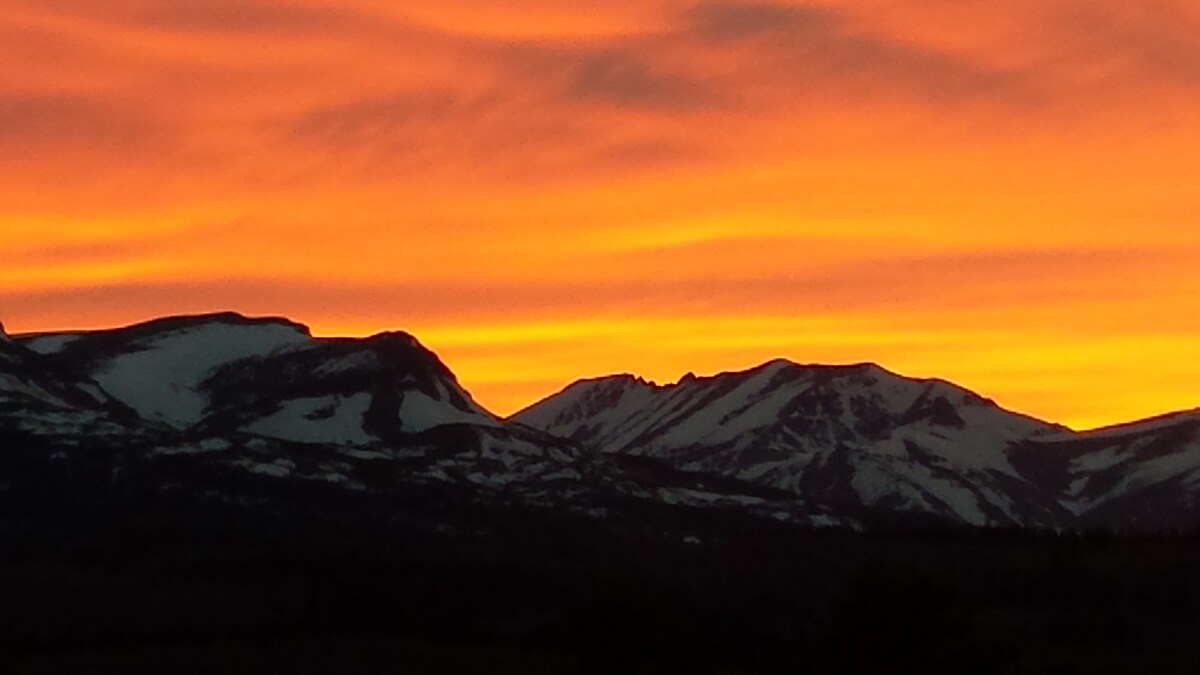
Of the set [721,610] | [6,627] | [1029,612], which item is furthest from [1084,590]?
[6,627]

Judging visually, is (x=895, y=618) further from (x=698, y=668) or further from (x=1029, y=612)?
(x=1029, y=612)

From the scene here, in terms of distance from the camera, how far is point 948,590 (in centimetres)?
9000

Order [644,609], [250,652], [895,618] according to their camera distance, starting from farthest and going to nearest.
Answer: [250,652] → [644,609] → [895,618]

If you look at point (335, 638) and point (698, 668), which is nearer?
point (698, 668)

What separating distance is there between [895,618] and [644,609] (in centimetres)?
1081

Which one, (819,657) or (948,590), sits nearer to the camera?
(819,657)

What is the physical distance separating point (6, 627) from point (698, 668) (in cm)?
12091

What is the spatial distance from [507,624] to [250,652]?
69.4 ft

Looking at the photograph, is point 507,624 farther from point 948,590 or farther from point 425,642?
point 948,590

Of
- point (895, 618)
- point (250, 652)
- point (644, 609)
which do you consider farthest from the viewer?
point (250, 652)

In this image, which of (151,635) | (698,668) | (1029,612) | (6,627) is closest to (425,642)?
(151,635)

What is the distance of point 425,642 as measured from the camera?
634 ft

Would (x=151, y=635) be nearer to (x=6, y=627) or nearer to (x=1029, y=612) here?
(x=6, y=627)

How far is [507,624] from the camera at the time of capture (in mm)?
196125
